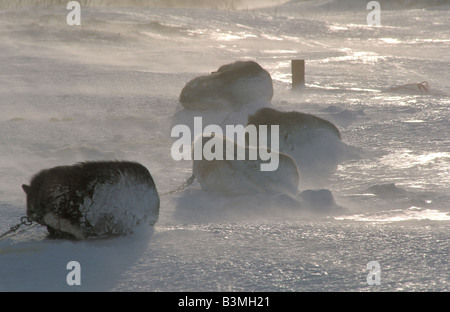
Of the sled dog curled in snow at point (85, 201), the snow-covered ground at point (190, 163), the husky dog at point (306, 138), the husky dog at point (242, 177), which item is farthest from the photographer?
the husky dog at point (306, 138)

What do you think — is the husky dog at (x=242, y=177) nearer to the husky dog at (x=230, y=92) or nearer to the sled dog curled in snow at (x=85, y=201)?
the sled dog curled in snow at (x=85, y=201)

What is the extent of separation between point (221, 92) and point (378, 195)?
3.13 metres

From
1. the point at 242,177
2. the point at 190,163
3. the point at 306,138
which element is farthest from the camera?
the point at 306,138

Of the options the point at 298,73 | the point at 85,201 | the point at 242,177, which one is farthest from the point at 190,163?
the point at 298,73

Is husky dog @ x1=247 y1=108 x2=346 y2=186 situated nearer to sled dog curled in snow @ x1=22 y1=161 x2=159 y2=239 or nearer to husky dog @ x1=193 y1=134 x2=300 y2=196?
husky dog @ x1=193 y1=134 x2=300 y2=196

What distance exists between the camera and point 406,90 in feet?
26.5

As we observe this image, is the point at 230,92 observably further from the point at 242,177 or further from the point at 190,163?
the point at 242,177

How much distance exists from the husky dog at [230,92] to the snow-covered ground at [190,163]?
0.25m

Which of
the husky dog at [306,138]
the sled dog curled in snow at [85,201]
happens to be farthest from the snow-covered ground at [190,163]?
the husky dog at [306,138]

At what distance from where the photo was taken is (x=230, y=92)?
689 centimetres

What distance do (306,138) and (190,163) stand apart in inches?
42.3

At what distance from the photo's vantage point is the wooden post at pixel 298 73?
808cm

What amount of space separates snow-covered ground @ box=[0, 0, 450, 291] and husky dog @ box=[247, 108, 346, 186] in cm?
23

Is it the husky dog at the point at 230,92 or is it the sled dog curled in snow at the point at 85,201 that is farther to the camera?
the husky dog at the point at 230,92
